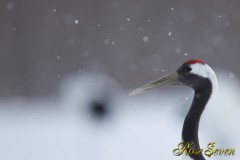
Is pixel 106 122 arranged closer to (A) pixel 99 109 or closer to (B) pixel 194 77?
(A) pixel 99 109

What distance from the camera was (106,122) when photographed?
6094 millimetres

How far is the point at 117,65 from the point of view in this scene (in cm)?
729

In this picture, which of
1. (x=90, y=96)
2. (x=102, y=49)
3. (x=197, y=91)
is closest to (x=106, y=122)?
(x=90, y=96)

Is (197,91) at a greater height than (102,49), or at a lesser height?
lesser

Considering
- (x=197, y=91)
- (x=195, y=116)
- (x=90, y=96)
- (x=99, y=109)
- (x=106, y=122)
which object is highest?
(x=90, y=96)

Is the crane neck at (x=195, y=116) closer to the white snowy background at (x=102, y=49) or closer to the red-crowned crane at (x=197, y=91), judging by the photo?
the red-crowned crane at (x=197, y=91)

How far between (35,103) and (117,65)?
3.57 ft

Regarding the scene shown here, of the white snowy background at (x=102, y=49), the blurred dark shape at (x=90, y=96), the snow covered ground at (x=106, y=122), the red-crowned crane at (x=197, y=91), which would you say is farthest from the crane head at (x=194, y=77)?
the white snowy background at (x=102, y=49)

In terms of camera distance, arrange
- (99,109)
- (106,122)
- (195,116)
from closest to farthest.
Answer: (195,116) < (106,122) < (99,109)

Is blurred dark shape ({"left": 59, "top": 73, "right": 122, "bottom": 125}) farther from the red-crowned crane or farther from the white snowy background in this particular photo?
the red-crowned crane

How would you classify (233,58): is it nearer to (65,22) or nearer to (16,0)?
(65,22)

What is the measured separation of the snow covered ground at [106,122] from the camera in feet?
14.6

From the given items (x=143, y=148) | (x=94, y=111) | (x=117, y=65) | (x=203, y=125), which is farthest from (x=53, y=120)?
(x=203, y=125)

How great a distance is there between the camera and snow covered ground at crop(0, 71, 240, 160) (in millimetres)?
4438
